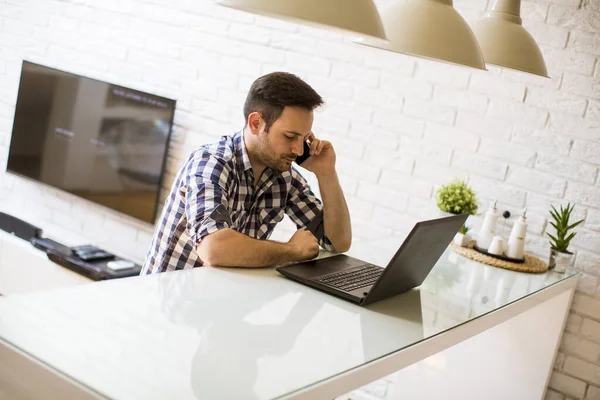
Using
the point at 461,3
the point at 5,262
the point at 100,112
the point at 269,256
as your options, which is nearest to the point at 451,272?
the point at 269,256

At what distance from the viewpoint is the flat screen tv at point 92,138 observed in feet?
13.0

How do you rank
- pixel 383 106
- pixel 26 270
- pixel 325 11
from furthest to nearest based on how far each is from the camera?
1. pixel 26 270
2. pixel 383 106
3. pixel 325 11

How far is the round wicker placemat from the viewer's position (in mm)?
2627

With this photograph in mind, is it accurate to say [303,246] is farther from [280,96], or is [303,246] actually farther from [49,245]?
[49,245]

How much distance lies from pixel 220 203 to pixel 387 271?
0.50 meters

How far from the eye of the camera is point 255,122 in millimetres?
2184

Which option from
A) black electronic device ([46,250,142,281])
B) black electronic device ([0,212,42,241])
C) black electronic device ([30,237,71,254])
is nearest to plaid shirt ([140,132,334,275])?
black electronic device ([46,250,142,281])

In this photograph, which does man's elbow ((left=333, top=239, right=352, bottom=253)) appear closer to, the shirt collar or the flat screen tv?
the shirt collar

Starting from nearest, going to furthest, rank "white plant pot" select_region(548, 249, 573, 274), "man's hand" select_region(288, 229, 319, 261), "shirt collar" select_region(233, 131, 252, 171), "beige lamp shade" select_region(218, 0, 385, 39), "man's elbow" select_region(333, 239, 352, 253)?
1. "beige lamp shade" select_region(218, 0, 385, 39)
2. "man's hand" select_region(288, 229, 319, 261)
3. "shirt collar" select_region(233, 131, 252, 171)
4. "man's elbow" select_region(333, 239, 352, 253)
5. "white plant pot" select_region(548, 249, 573, 274)

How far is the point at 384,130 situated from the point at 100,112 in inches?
67.2

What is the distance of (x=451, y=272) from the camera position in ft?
7.77

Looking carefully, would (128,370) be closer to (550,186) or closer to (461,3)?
(550,186)

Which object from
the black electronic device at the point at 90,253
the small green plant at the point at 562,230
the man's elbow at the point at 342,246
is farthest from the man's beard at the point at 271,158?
the black electronic device at the point at 90,253

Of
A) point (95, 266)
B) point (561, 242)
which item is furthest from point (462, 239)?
point (95, 266)
